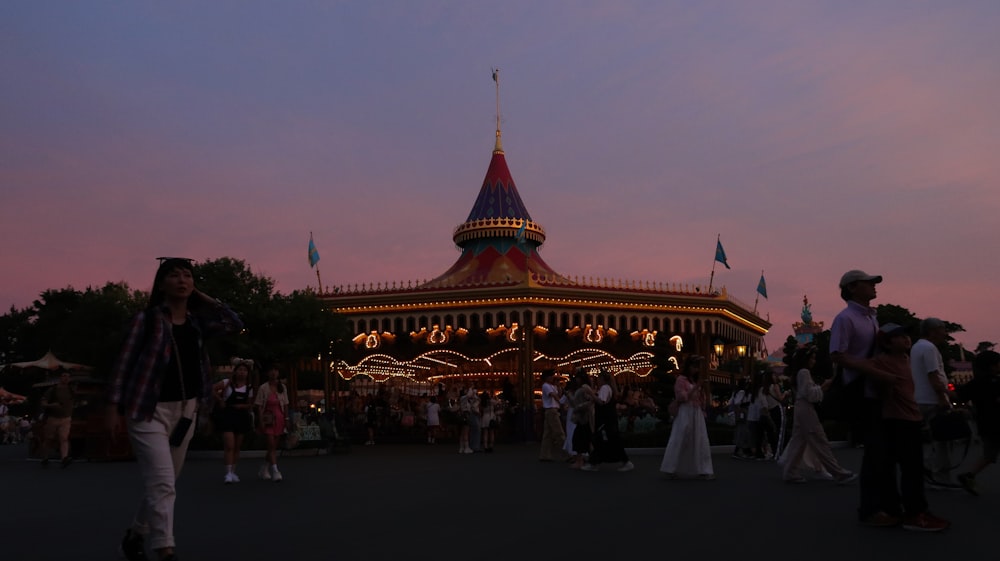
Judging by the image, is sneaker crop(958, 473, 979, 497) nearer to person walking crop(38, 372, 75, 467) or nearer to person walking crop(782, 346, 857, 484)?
person walking crop(782, 346, 857, 484)

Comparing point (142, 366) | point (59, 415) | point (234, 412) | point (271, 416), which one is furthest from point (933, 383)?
point (59, 415)

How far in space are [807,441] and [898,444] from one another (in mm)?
4982

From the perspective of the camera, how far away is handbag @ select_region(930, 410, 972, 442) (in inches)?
385

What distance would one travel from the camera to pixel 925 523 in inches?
271

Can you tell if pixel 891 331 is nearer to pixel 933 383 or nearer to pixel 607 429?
pixel 933 383

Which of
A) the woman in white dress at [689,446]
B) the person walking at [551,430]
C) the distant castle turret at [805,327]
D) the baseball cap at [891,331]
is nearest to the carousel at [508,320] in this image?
the person walking at [551,430]

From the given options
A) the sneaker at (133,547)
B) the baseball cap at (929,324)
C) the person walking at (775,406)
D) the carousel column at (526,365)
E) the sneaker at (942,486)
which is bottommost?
the sneaker at (133,547)

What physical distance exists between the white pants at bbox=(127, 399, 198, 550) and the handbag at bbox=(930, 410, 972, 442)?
7737mm

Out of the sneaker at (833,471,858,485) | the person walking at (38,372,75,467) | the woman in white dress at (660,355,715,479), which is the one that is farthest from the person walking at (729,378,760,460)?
the person walking at (38,372,75,467)

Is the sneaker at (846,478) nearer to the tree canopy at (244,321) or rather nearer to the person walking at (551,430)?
the person walking at (551,430)

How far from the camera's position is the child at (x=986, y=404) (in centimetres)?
973

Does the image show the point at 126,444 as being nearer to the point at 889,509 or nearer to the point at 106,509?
the point at 106,509

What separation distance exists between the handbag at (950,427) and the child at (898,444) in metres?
2.98

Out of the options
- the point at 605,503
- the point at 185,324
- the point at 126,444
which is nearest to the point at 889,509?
the point at 605,503
